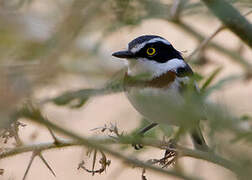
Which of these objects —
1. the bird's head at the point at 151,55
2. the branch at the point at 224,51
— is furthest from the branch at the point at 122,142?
the branch at the point at 224,51

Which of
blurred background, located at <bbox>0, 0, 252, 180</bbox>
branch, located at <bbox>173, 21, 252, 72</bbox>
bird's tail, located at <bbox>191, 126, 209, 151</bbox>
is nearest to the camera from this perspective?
blurred background, located at <bbox>0, 0, 252, 180</bbox>

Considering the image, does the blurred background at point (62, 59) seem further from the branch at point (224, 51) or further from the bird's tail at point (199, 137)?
the branch at point (224, 51)

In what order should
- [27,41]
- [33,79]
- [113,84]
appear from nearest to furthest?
[33,79]
[27,41]
[113,84]

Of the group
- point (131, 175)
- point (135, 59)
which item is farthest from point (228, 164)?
point (131, 175)

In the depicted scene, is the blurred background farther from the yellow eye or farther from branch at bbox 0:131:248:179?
the yellow eye

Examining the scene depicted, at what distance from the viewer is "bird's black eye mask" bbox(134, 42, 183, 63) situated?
263 cm

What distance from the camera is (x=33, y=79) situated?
93 centimetres

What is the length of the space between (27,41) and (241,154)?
2.07ft

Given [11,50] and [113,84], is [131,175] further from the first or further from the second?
[11,50]

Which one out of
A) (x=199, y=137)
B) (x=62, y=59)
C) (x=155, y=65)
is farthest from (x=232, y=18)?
(x=155, y=65)

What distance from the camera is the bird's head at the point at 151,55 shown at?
8.39 ft

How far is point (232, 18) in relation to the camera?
5.70 ft

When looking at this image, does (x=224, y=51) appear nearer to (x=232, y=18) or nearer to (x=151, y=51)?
(x=151, y=51)

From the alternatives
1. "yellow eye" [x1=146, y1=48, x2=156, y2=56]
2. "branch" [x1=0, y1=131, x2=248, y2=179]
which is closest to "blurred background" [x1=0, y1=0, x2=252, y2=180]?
"branch" [x1=0, y1=131, x2=248, y2=179]
